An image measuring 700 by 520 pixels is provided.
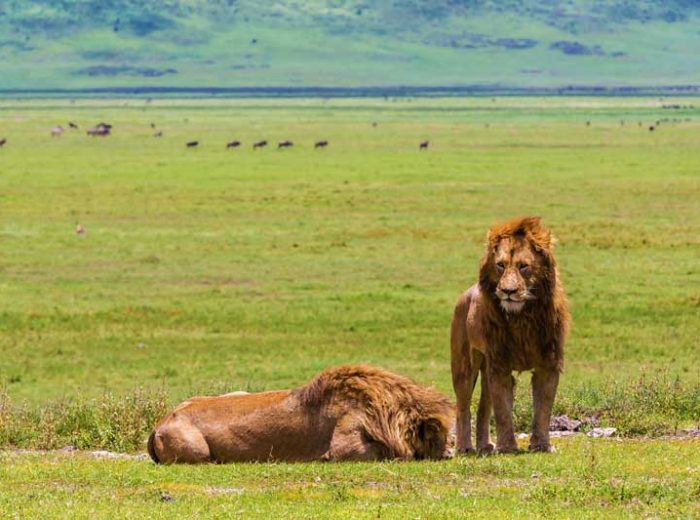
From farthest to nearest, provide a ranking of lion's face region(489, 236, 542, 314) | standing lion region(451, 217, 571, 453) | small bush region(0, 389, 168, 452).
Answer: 1. small bush region(0, 389, 168, 452)
2. standing lion region(451, 217, 571, 453)
3. lion's face region(489, 236, 542, 314)

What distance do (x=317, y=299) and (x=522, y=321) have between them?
53.0 ft

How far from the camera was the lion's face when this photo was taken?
1070 centimetres

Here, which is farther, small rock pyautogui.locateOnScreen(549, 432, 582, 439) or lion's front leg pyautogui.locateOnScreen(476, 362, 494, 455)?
small rock pyautogui.locateOnScreen(549, 432, 582, 439)

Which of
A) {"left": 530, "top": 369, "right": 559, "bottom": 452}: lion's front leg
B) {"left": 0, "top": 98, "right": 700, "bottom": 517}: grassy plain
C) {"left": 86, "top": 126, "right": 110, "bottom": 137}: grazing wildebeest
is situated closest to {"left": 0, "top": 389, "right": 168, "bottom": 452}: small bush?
{"left": 0, "top": 98, "right": 700, "bottom": 517}: grassy plain

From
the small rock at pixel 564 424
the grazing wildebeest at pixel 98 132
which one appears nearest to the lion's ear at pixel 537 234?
the small rock at pixel 564 424

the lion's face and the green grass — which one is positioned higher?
the lion's face

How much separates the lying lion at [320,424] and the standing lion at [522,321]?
431mm

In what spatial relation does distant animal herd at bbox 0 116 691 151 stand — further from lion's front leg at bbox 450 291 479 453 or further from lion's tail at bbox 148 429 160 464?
lion's tail at bbox 148 429 160 464

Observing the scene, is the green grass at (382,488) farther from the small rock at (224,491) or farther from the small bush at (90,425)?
the small bush at (90,425)

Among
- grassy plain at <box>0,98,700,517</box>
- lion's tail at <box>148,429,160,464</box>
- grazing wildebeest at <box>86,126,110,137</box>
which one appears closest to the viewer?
grassy plain at <box>0,98,700,517</box>

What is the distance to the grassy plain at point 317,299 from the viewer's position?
999 cm

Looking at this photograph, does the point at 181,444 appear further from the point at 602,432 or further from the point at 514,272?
the point at 602,432

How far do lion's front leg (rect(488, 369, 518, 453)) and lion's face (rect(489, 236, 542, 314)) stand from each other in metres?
0.53

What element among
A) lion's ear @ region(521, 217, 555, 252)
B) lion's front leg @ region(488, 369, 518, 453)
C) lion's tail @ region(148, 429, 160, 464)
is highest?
lion's ear @ region(521, 217, 555, 252)
